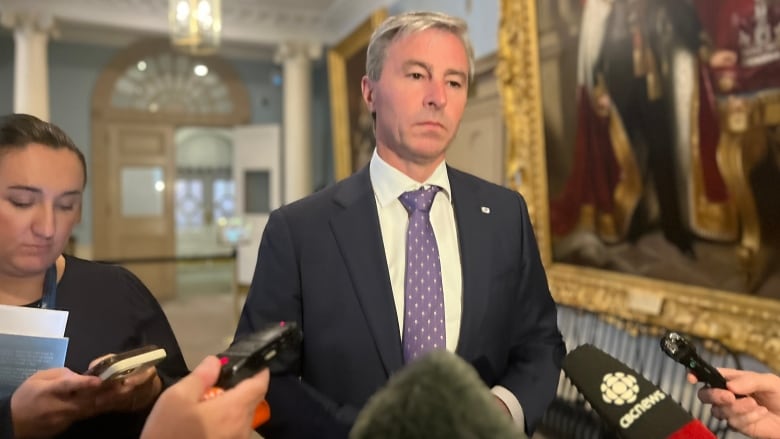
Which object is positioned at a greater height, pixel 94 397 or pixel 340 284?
pixel 340 284

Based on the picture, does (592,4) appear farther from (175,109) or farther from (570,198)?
(175,109)

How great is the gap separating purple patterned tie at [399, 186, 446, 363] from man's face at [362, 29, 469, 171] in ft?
0.36

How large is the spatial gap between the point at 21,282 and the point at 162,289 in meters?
7.30

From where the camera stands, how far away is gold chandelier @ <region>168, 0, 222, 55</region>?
351 cm

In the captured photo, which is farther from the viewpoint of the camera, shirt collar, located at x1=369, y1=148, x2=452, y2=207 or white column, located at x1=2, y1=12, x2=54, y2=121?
white column, located at x1=2, y1=12, x2=54, y2=121

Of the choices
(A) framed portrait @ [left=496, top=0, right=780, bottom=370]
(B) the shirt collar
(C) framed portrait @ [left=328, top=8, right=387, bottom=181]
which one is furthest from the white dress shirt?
(C) framed portrait @ [left=328, top=8, right=387, bottom=181]

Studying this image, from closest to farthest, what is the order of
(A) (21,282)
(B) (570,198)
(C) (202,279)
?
(A) (21,282) → (B) (570,198) → (C) (202,279)

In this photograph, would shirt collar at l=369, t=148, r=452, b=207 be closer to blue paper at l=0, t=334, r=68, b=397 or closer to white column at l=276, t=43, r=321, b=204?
blue paper at l=0, t=334, r=68, b=397

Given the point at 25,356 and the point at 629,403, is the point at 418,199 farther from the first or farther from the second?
the point at 25,356

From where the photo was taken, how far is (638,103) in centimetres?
216

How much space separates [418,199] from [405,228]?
69 millimetres

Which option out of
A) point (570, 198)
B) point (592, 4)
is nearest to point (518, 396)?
point (570, 198)

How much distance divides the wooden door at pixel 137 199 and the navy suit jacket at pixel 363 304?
6996 millimetres

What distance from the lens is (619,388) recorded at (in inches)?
30.8
